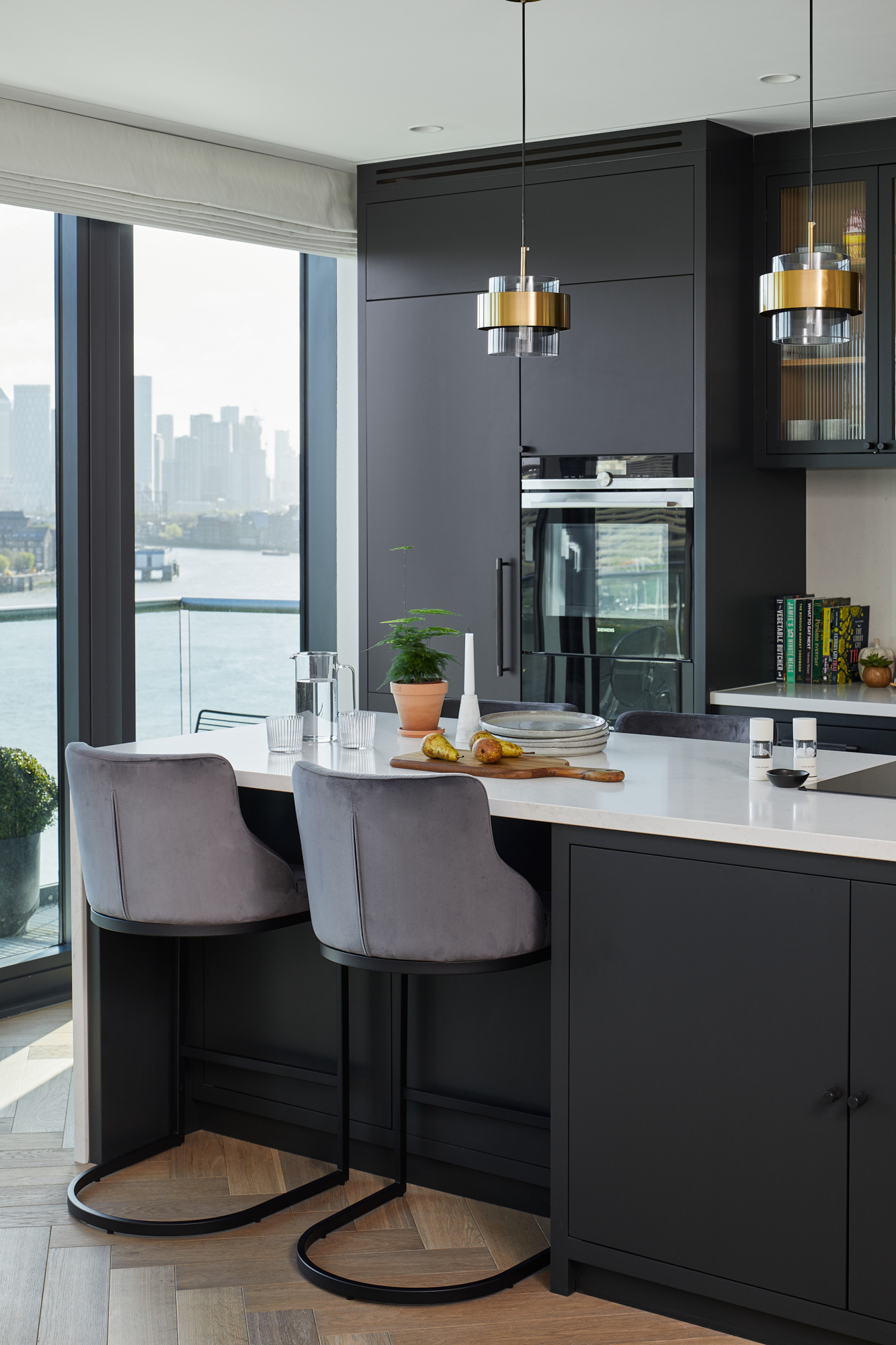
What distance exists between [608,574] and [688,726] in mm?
1249

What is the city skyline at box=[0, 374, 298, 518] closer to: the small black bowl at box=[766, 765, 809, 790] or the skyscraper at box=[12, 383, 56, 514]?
the skyscraper at box=[12, 383, 56, 514]

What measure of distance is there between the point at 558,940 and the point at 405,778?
423mm

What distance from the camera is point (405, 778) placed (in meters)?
2.57

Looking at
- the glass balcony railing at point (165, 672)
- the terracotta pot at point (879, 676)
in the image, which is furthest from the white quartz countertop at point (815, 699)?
the glass balcony railing at point (165, 672)

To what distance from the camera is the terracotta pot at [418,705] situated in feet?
11.3

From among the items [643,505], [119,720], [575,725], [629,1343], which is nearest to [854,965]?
[629,1343]

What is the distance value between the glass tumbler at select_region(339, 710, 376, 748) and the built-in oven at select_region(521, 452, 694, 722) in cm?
151

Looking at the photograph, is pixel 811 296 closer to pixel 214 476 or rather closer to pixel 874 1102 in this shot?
pixel 874 1102

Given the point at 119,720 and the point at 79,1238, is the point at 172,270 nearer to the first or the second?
the point at 119,720

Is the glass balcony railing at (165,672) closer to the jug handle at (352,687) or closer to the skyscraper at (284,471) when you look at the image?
the skyscraper at (284,471)

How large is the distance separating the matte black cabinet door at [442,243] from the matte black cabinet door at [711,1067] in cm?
274

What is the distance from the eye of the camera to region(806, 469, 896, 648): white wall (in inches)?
192

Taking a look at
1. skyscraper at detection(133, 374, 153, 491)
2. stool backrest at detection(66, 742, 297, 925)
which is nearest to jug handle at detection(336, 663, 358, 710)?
stool backrest at detection(66, 742, 297, 925)

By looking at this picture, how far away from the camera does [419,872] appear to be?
2588 mm
